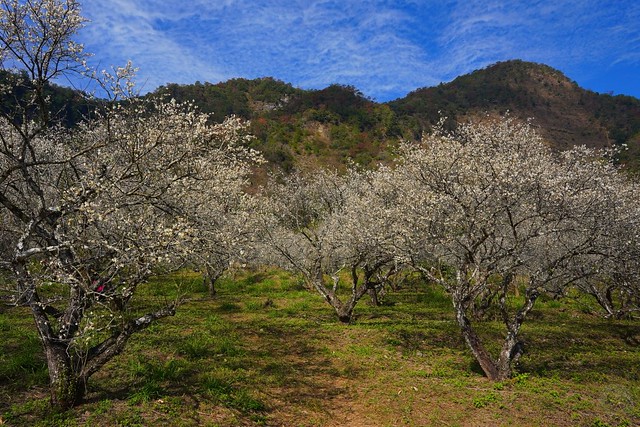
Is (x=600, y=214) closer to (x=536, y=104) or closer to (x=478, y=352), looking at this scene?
(x=478, y=352)

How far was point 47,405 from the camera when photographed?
814cm

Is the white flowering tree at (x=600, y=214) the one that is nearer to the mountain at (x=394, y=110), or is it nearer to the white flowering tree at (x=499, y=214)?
the white flowering tree at (x=499, y=214)

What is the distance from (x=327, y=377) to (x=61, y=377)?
22.4 feet

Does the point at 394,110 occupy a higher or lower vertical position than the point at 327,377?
higher

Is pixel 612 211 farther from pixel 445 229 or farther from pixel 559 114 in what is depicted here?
pixel 559 114

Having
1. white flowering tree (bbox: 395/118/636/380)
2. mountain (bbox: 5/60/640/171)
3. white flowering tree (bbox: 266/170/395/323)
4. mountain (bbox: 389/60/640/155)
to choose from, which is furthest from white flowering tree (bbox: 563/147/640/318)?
mountain (bbox: 389/60/640/155)

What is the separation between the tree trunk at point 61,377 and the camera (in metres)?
7.80

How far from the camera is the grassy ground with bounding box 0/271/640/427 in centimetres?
866

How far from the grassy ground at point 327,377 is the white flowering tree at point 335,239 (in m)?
2.25

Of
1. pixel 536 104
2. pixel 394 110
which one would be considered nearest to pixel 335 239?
pixel 394 110

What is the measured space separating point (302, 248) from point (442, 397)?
21133mm

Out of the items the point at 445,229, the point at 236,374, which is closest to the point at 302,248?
the point at 445,229

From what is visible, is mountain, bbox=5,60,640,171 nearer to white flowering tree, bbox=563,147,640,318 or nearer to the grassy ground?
the grassy ground

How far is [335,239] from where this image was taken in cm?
2017
